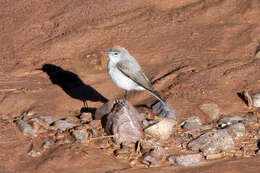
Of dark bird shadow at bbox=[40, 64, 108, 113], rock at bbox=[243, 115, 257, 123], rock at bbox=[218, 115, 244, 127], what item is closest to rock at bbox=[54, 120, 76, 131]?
dark bird shadow at bbox=[40, 64, 108, 113]

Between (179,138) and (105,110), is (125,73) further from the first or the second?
(179,138)

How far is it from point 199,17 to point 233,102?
454 centimetres

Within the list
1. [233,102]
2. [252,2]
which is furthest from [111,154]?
[252,2]

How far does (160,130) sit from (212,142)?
3.00ft

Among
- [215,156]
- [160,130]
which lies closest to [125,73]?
[160,130]

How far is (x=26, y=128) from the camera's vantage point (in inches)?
294

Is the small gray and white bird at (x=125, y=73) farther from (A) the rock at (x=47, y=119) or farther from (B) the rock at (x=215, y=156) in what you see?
(B) the rock at (x=215, y=156)

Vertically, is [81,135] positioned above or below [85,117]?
below

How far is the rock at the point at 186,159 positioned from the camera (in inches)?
268

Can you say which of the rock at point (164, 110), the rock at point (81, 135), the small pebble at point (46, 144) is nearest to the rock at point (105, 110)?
the rock at point (81, 135)

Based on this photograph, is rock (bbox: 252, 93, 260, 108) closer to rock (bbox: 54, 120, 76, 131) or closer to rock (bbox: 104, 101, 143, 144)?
rock (bbox: 104, 101, 143, 144)

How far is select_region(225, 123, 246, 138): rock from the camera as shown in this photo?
7766 mm

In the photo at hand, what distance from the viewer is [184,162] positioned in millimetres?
6797

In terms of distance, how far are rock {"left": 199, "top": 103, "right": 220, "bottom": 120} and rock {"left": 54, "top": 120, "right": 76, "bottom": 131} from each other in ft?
8.51
